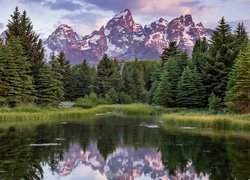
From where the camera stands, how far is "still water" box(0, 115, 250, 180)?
18.6 m

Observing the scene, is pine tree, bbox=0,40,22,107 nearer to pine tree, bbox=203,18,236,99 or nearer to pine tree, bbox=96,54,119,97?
pine tree, bbox=203,18,236,99

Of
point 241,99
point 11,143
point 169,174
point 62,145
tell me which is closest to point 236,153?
point 169,174

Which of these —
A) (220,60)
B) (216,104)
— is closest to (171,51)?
(220,60)

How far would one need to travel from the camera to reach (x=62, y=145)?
87.7ft

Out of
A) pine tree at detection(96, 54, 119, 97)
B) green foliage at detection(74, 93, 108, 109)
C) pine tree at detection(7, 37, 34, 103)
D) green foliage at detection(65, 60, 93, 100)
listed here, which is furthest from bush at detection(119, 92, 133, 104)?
pine tree at detection(7, 37, 34, 103)

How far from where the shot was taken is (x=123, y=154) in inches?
950

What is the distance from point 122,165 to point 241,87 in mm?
25132

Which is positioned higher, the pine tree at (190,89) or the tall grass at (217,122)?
the pine tree at (190,89)

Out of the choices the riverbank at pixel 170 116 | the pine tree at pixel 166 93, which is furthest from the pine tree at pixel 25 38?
the pine tree at pixel 166 93

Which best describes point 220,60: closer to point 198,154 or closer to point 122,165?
point 198,154

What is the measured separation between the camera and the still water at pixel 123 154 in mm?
18609

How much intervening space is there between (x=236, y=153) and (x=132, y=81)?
80438 millimetres

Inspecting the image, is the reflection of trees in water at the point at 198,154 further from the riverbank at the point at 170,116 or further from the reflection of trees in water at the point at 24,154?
the reflection of trees in water at the point at 24,154

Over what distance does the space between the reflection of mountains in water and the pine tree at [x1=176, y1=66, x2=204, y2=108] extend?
27.8m
